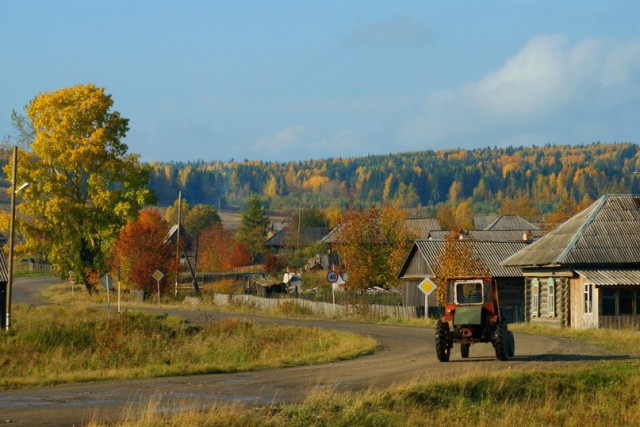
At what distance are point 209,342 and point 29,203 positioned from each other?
32265 millimetres

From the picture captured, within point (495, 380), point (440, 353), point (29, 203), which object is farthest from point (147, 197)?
point (495, 380)

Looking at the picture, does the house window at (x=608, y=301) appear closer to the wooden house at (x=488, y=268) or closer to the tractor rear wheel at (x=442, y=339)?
the wooden house at (x=488, y=268)

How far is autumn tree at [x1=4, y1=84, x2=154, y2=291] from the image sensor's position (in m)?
64.8

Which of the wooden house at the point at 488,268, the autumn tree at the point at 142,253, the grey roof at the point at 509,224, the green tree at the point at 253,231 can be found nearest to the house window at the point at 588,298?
the wooden house at the point at 488,268

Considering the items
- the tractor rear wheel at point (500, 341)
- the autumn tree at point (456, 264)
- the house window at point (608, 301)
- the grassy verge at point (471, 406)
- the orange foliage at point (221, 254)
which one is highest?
the orange foliage at point (221, 254)

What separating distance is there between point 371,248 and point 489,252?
36.8 ft

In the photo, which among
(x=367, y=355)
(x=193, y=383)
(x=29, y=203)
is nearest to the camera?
(x=193, y=383)

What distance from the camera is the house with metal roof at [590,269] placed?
45000 millimetres

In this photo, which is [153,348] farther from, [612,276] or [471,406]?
[612,276]

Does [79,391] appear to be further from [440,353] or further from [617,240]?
[617,240]

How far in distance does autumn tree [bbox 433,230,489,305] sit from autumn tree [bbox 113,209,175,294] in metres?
18.1

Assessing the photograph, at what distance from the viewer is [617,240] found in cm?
4712

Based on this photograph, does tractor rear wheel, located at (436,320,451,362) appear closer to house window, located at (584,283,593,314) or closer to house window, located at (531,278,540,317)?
house window, located at (584,283,593,314)

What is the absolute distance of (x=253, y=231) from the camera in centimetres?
13850
